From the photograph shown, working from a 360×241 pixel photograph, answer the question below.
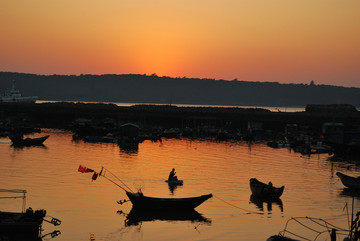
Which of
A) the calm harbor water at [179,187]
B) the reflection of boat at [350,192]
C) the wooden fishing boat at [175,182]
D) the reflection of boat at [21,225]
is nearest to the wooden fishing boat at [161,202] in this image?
the calm harbor water at [179,187]

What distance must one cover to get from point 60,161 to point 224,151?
35.7 m

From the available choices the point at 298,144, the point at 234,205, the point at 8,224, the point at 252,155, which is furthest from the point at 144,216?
the point at 298,144

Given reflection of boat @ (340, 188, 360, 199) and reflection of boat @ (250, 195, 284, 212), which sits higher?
reflection of boat @ (340, 188, 360, 199)

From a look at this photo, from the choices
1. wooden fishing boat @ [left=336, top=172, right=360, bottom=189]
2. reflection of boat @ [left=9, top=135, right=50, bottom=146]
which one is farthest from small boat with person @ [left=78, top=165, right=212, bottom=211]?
reflection of boat @ [left=9, top=135, right=50, bottom=146]

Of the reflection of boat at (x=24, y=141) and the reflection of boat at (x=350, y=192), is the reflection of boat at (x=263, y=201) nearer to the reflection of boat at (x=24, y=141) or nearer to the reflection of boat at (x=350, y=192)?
the reflection of boat at (x=350, y=192)

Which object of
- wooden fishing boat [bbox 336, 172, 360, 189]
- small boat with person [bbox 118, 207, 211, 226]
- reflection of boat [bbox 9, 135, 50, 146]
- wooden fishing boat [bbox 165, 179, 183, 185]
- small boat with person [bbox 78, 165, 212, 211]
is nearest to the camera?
small boat with person [bbox 118, 207, 211, 226]

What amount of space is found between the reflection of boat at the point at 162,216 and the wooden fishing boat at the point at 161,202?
1.40 feet

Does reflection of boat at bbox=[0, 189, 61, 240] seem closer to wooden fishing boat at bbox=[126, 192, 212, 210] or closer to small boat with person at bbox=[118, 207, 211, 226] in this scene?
small boat with person at bbox=[118, 207, 211, 226]

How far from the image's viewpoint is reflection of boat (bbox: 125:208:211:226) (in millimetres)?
45969

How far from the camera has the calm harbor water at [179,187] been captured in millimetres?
43281

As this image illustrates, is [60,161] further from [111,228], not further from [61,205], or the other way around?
[111,228]

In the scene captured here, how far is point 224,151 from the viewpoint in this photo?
346 feet

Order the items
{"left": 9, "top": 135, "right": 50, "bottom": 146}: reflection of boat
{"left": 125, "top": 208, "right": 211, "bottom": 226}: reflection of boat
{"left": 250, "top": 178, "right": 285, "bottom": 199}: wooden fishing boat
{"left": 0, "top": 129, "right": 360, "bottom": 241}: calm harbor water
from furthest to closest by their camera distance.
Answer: {"left": 9, "top": 135, "right": 50, "bottom": 146}: reflection of boat, {"left": 250, "top": 178, "right": 285, "bottom": 199}: wooden fishing boat, {"left": 125, "top": 208, "right": 211, "bottom": 226}: reflection of boat, {"left": 0, "top": 129, "right": 360, "bottom": 241}: calm harbor water

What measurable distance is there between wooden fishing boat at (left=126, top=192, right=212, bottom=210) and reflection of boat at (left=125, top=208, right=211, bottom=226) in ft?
1.40
